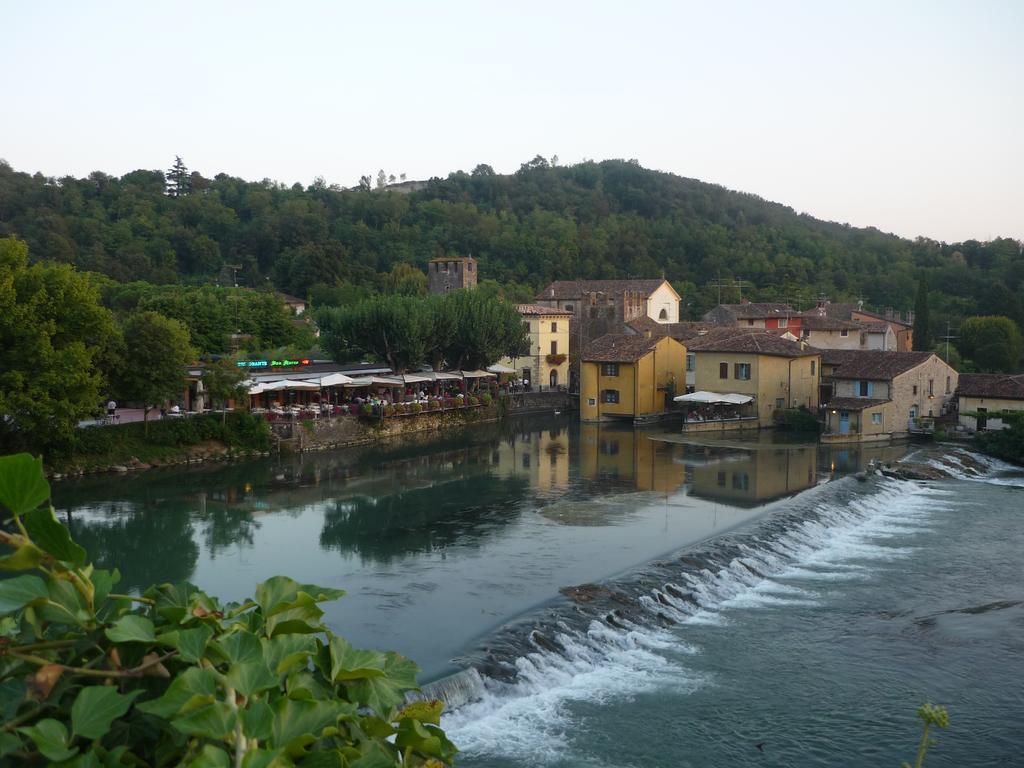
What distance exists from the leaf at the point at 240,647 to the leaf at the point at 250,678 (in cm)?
2

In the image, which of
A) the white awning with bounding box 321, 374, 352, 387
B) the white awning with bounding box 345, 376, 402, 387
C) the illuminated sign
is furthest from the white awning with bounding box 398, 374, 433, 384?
the illuminated sign

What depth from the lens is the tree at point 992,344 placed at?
50406mm

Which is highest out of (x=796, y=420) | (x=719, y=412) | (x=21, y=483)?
(x=21, y=483)

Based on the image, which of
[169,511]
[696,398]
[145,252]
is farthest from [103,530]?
[145,252]

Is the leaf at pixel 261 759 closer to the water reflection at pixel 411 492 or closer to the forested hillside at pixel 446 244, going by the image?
the water reflection at pixel 411 492

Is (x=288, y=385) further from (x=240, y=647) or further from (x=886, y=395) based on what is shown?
(x=240, y=647)

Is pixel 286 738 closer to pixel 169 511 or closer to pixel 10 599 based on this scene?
pixel 10 599

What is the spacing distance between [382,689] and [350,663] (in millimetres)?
138

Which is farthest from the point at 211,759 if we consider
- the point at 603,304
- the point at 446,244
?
the point at 446,244

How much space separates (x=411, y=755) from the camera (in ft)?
10.2

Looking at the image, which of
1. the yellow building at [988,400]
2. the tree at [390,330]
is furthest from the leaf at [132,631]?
the tree at [390,330]

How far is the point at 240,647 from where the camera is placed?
2.68 metres

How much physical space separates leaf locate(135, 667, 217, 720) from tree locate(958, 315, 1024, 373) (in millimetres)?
53372

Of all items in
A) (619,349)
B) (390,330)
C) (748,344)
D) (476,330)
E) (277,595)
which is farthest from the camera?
(476,330)
